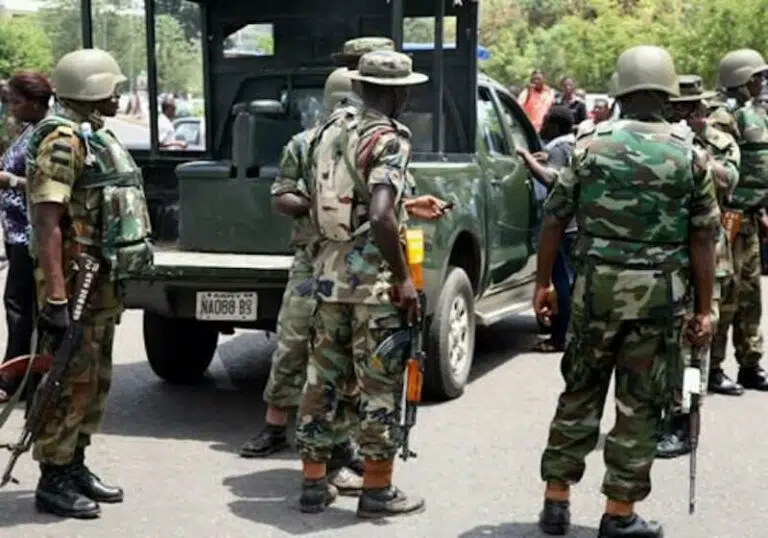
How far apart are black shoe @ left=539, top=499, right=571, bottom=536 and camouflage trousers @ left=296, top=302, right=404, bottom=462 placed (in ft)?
2.17

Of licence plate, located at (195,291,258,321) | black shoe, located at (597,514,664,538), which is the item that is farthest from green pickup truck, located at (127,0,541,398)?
black shoe, located at (597,514,664,538)

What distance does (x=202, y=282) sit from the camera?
22.3ft

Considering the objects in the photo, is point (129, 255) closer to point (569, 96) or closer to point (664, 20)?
point (569, 96)

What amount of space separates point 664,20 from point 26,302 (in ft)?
113

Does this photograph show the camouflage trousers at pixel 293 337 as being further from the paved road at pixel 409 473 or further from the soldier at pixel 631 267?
the soldier at pixel 631 267

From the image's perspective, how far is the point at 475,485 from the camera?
5973mm

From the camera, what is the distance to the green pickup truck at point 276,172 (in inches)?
273

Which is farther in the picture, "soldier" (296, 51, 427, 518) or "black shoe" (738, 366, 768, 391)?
"black shoe" (738, 366, 768, 391)

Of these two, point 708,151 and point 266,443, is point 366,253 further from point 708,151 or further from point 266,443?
point 708,151

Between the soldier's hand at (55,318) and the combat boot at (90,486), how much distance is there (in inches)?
25.6

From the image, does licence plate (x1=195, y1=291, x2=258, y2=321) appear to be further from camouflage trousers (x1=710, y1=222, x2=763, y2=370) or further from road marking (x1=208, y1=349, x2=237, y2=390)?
camouflage trousers (x1=710, y1=222, x2=763, y2=370)

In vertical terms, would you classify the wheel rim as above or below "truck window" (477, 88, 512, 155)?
below

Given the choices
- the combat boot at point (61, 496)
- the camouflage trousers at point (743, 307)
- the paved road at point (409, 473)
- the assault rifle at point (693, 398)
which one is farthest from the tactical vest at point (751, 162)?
the combat boot at point (61, 496)

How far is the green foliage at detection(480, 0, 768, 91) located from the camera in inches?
1055
